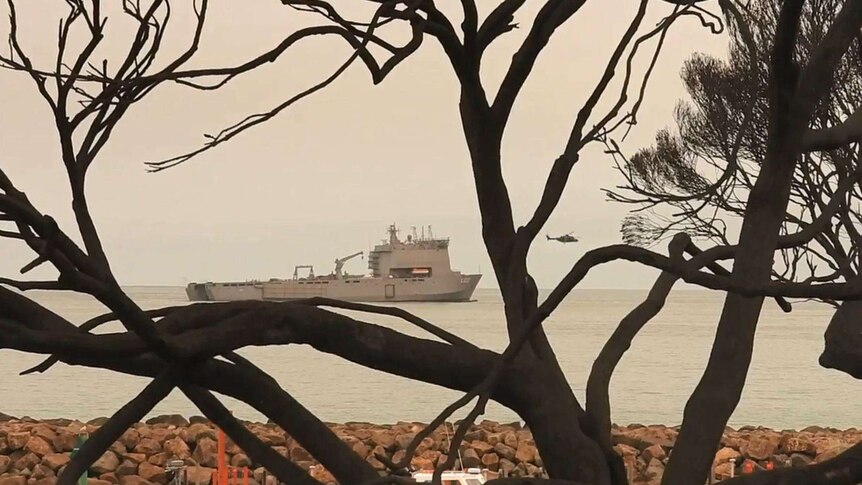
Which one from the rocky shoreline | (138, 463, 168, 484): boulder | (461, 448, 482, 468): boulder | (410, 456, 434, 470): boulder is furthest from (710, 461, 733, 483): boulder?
(138, 463, 168, 484): boulder

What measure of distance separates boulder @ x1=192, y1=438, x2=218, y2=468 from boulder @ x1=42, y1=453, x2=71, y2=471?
0.87 meters

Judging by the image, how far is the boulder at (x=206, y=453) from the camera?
25.9 feet

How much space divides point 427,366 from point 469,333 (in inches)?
1014

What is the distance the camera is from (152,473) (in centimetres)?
759

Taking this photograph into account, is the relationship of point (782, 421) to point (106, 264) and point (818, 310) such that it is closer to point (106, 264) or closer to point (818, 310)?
point (106, 264)

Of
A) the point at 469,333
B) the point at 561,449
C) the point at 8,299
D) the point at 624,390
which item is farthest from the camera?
the point at 469,333

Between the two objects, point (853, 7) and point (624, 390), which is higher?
point (853, 7)

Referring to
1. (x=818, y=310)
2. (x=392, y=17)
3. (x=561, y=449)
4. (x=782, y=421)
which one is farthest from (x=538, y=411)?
(x=818, y=310)

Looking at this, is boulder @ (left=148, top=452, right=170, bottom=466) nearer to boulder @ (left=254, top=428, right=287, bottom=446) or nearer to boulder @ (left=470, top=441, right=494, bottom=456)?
boulder @ (left=254, top=428, right=287, bottom=446)

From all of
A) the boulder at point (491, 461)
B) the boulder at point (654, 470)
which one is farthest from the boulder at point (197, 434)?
the boulder at point (654, 470)

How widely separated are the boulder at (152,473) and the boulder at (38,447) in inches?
32.8

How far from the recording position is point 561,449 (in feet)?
3.45

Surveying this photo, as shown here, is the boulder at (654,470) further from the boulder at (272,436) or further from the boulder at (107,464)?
the boulder at (107,464)

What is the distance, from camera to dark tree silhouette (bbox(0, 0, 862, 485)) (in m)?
0.91
